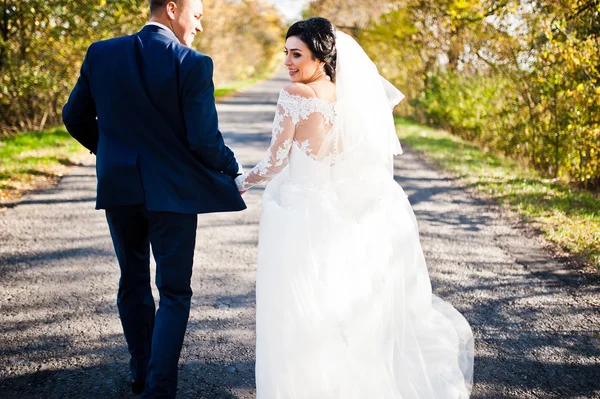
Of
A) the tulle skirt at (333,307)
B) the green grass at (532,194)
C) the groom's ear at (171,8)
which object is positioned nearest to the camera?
the groom's ear at (171,8)

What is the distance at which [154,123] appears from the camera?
2.66m

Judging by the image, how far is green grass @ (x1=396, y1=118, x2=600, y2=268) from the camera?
6.11m

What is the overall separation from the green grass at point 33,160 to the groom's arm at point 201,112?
5.72 metres

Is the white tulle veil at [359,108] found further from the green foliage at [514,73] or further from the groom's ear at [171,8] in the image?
the green foliage at [514,73]

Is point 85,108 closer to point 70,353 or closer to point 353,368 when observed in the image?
point 70,353

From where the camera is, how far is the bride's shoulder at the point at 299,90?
2920 mm

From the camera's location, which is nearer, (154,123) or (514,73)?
(154,123)

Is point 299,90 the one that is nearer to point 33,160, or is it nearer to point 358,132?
point 358,132

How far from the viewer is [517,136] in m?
11.5

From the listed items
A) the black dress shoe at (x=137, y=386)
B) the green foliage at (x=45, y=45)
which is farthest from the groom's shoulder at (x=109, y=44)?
the green foliage at (x=45, y=45)

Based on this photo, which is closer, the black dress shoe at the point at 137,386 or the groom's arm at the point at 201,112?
the groom's arm at the point at 201,112

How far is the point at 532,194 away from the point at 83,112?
7.05 metres

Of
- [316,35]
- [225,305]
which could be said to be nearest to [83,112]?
[316,35]

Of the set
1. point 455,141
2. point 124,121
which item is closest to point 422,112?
point 455,141
